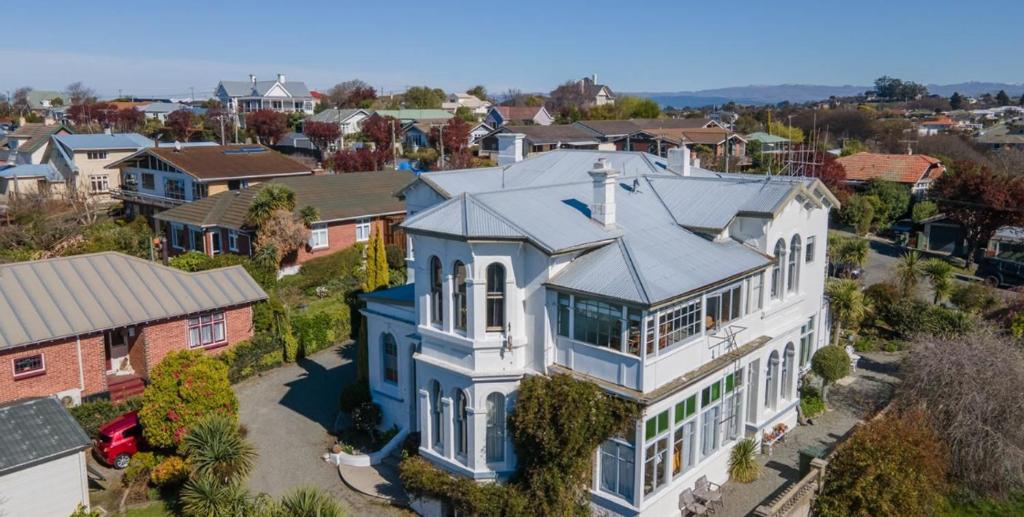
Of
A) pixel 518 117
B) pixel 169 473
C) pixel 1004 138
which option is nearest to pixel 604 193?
pixel 169 473

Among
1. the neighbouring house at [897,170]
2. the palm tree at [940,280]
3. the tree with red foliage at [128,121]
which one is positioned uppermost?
the tree with red foliage at [128,121]

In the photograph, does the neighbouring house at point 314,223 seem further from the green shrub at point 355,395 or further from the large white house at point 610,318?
the large white house at point 610,318

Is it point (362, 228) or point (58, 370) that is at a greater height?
point (362, 228)

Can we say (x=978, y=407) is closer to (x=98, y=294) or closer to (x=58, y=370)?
(x=58, y=370)

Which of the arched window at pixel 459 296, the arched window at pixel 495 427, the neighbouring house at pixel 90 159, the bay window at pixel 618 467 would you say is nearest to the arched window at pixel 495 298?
the arched window at pixel 459 296

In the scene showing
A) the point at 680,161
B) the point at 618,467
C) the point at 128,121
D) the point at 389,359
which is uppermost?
the point at 128,121
